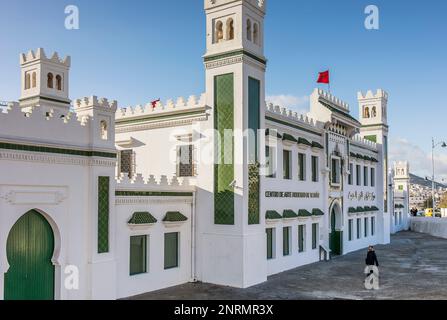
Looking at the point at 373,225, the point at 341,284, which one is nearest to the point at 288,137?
the point at 341,284

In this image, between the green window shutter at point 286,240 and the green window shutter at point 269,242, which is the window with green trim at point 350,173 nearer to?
the green window shutter at point 286,240

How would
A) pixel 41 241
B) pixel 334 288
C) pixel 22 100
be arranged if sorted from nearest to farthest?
pixel 41 241, pixel 334 288, pixel 22 100

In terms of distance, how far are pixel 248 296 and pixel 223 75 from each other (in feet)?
28.1

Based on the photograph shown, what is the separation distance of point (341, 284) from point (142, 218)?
28.3 ft

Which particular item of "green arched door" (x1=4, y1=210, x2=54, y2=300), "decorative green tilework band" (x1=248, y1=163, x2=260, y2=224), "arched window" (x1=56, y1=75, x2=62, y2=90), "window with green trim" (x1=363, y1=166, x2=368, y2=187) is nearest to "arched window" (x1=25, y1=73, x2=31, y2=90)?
"arched window" (x1=56, y1=75, x2=62, y2=90)

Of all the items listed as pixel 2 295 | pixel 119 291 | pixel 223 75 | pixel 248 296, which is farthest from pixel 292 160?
pixel 2 295

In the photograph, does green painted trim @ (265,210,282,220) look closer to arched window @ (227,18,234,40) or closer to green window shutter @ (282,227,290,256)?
green window shutter @ (282,227,290,256)

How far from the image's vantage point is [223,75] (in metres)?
18.9

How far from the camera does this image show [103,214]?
590 inches

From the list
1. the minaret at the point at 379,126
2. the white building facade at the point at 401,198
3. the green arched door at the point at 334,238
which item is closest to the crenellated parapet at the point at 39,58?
the green arched door at the point at 334,238

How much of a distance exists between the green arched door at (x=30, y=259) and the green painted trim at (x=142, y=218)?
3.18 m

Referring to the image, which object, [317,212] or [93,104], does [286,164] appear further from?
[93,104]

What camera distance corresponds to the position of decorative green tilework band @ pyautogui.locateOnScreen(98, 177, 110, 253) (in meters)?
14.8

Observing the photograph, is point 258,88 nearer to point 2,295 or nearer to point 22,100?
point 22,100
